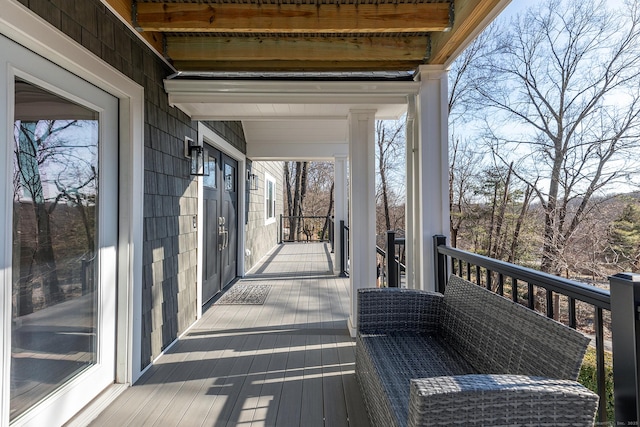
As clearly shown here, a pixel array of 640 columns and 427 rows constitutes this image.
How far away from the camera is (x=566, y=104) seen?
24.6 ft

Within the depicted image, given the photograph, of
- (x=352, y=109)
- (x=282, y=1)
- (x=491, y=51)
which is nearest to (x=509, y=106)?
(x=491, y=51)

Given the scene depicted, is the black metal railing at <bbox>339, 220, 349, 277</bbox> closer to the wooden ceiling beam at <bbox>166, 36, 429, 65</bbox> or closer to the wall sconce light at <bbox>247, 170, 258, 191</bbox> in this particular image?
the wall sconce light at <bbox>247, 170, 258, 191</bbox>

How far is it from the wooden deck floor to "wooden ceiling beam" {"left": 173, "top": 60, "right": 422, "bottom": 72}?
91.0 inches

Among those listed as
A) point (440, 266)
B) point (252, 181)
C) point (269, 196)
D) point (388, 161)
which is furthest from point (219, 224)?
point (388, 161)

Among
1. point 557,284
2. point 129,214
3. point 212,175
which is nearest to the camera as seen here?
point 557,284

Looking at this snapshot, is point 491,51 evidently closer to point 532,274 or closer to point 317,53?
point 317,53

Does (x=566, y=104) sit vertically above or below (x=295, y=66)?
above

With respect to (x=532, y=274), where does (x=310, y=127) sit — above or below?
above

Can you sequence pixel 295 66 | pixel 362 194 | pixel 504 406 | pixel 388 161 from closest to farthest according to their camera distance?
1. pixel 504 406
2. pixel 295 66
3. pixel 362 194
4. pixel 388 161

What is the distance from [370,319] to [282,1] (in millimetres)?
2011

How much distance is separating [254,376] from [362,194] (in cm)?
173

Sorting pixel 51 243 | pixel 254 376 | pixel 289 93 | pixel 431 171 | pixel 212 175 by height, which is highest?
pixel 289 93

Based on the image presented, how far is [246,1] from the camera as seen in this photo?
7.40 ft

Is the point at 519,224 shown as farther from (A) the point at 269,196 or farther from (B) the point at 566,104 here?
(A) the point at 269,196
